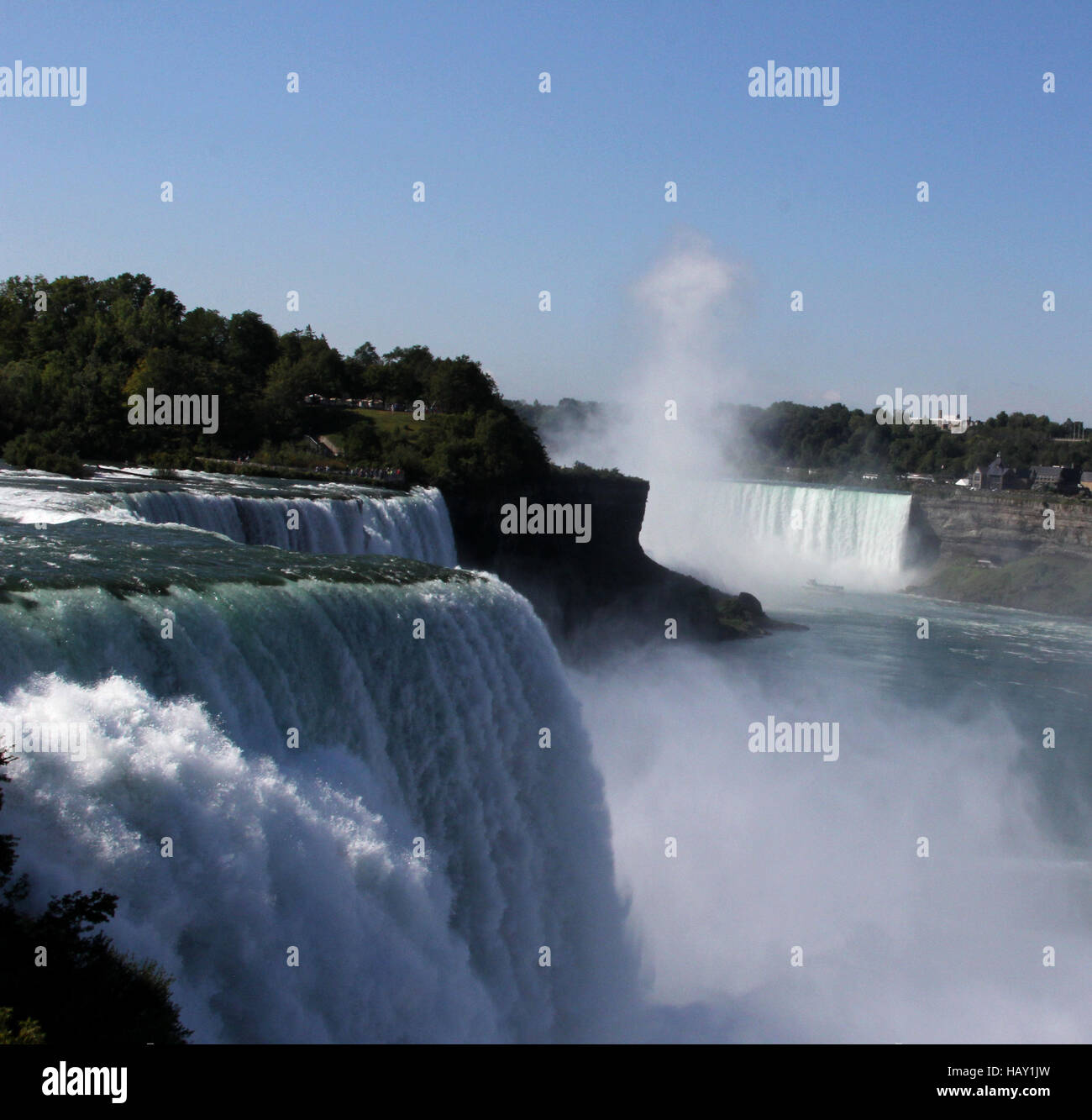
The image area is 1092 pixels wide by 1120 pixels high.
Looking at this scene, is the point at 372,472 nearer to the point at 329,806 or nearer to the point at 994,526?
the point at 329,806

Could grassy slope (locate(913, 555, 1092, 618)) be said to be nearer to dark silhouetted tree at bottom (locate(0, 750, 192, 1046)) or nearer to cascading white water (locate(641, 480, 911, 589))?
cascading white water (locate(641, 480, 911, 589))

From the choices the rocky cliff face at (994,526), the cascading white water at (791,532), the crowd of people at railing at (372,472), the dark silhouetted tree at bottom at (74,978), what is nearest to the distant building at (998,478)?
the rocky cliff face at (994,526)

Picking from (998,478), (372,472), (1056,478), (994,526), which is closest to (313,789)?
(372,472)

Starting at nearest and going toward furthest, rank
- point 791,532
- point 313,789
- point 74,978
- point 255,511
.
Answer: point 74,978 → point 313,789 → point 255,511 → point 791,532

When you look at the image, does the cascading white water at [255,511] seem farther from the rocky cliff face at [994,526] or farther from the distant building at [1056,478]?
the distant building at [1056,478]

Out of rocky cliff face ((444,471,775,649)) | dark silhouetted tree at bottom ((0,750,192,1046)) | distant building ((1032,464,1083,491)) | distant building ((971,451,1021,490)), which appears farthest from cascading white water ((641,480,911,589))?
dark silhouetted tree at bottom ((0,750,192,1046))

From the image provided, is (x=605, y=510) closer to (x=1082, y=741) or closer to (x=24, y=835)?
(x=1082, y=741)
